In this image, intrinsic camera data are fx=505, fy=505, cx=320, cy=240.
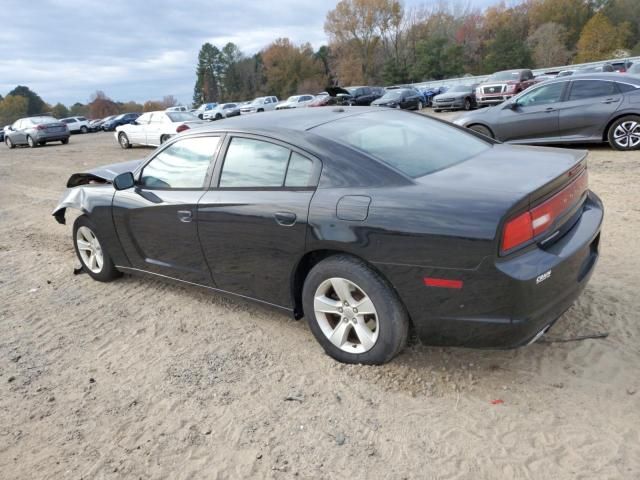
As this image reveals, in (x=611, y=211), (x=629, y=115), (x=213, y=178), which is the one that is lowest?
(x=611, y=211)

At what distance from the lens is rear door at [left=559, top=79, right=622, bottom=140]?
29.8 ft

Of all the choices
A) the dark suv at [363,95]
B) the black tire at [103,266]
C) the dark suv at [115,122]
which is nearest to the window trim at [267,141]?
the black tire at [103,266]

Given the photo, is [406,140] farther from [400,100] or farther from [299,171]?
[400,100]

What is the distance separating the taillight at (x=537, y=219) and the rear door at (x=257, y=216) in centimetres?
117

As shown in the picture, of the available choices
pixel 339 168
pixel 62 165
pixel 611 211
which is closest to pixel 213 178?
pixel 339 168

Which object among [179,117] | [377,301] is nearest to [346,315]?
[377,301]

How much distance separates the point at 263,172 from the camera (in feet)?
11.2

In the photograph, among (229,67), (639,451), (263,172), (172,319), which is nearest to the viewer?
(639,451)

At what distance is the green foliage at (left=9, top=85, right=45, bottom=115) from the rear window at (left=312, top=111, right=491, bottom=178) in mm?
107453

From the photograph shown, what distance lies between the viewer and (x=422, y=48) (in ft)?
216

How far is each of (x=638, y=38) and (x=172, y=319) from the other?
7330cm

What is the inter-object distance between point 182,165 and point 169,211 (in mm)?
386

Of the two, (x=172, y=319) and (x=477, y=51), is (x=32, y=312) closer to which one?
(x=172, y=319)

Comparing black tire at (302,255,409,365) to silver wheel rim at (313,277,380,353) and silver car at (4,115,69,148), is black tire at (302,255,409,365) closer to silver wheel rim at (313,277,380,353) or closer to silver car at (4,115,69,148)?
silver wheel rim at (313,277,380,353)
